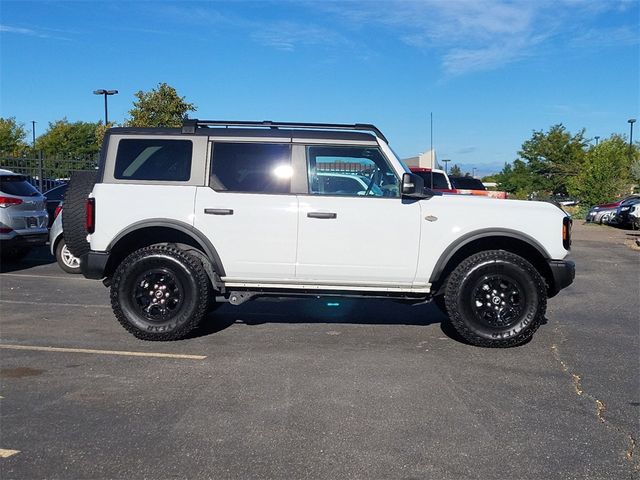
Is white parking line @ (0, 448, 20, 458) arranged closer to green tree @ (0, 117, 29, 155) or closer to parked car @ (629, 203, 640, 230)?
parked car @ (629, 203, 640, 230)

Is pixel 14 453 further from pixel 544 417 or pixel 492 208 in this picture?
pixel 492 208

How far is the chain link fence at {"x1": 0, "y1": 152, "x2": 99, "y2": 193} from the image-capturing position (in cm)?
1628

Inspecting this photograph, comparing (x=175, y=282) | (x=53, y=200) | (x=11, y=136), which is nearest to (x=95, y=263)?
(x=175, y=282)

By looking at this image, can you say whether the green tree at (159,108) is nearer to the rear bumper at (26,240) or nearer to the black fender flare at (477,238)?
the rear bumper at (26,240)

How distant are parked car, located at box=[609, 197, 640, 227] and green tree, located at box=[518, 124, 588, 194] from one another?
27.0m

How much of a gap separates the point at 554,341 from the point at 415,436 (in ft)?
9.91

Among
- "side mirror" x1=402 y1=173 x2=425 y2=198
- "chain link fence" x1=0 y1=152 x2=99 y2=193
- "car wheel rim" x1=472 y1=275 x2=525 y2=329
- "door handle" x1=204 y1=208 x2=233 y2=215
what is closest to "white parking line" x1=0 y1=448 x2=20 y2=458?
"door handle" x1=204 y1=208 x2=233 y2=215

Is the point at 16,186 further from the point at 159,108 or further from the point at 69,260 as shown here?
the point at 159,108

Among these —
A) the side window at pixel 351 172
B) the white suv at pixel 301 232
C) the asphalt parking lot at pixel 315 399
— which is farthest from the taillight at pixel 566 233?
the side window at pixel 351 172

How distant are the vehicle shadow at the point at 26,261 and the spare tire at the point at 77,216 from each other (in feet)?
16.8

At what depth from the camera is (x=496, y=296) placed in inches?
231

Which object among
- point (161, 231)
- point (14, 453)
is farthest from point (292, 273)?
point (14, 453)

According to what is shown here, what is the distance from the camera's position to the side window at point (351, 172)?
19.7ft

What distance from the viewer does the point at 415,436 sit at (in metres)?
3.79
